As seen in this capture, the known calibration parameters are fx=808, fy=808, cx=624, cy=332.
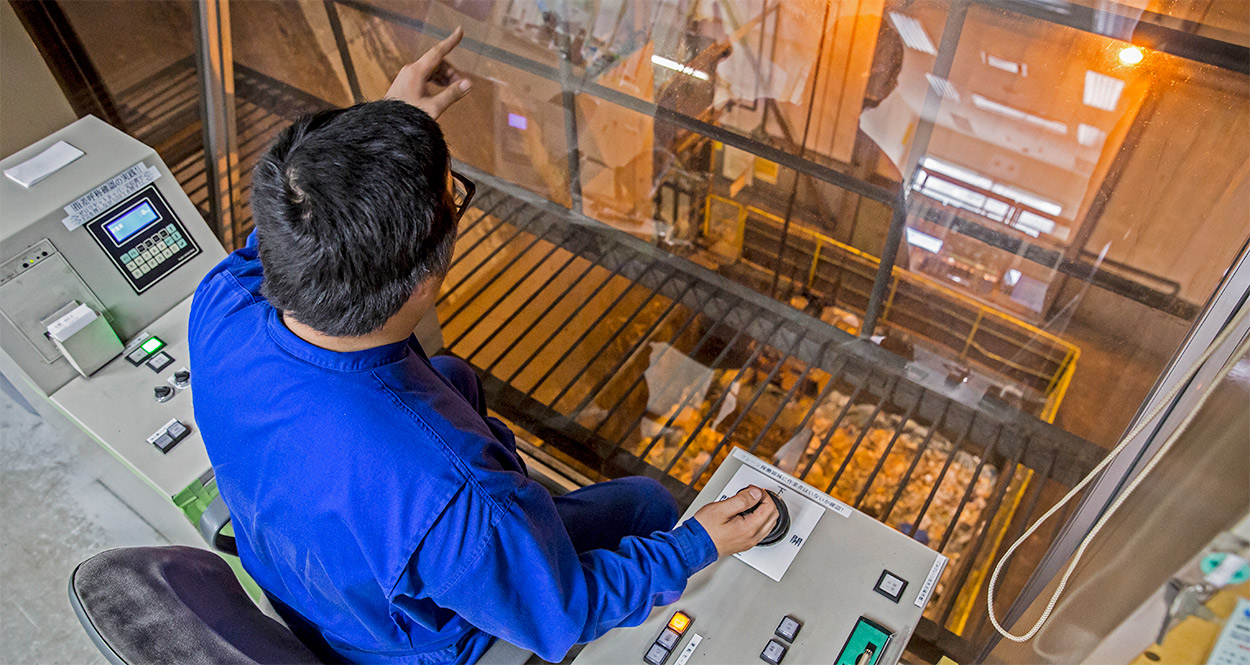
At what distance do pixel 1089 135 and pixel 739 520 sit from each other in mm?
1547

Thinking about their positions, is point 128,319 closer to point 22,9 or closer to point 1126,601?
point 22,9

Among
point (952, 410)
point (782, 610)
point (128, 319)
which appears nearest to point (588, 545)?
point (782, 610)

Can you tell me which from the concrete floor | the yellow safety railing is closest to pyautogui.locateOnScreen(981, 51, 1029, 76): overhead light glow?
the yellow safety railing

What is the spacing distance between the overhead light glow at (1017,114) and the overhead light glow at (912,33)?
20 cm

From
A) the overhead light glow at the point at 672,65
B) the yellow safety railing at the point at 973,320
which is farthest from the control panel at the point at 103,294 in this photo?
the yellow safety railing at the point at 973,320

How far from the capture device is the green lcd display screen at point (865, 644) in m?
1.34

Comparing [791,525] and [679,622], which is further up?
[791,525]

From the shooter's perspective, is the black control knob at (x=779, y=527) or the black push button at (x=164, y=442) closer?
the black control knob at (x=779, y=527)

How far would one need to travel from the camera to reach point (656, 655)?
1.37 meters

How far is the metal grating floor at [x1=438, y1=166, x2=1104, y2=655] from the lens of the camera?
8.31ft

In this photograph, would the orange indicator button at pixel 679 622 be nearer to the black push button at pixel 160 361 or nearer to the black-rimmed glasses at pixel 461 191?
the black-rimmed glasses at pixel 461 191

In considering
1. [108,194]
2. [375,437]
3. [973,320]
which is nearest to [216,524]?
[375,437]

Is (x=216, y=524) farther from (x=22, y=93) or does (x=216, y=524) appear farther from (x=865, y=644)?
(x=22, y=93)

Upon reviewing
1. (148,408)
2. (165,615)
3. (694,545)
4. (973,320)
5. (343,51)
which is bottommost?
(165,615)
